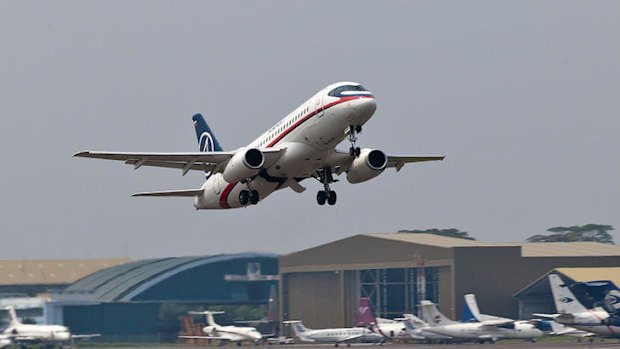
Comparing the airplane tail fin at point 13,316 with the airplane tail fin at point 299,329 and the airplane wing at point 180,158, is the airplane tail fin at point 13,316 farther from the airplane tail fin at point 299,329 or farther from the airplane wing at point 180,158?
the airplane wing at point 180,158

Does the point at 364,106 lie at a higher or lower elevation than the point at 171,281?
higher

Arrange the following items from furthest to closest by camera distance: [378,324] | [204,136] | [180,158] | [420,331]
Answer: [378,324]
[420,331]
[204,136]
[180,158]

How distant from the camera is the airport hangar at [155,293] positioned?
112812 mm

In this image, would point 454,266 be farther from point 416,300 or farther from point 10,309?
point 10,309

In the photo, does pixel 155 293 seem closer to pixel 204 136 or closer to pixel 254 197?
pixel 204 136

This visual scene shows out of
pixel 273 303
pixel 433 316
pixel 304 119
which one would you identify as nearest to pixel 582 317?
pixel 433 316

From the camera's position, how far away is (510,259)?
113 meters

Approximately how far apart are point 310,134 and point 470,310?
49.3 m

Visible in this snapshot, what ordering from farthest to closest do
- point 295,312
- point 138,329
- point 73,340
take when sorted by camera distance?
point 295,312
point 138,329
point 73,340

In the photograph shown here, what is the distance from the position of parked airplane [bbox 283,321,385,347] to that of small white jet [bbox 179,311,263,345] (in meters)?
3.69

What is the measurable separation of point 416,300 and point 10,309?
126 feet

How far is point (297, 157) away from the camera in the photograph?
193 ft

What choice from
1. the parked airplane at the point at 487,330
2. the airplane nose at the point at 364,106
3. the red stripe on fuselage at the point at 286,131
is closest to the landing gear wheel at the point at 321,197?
the red stripe on fuselage at the point at 286,131

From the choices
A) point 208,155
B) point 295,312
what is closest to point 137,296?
point 295,312
